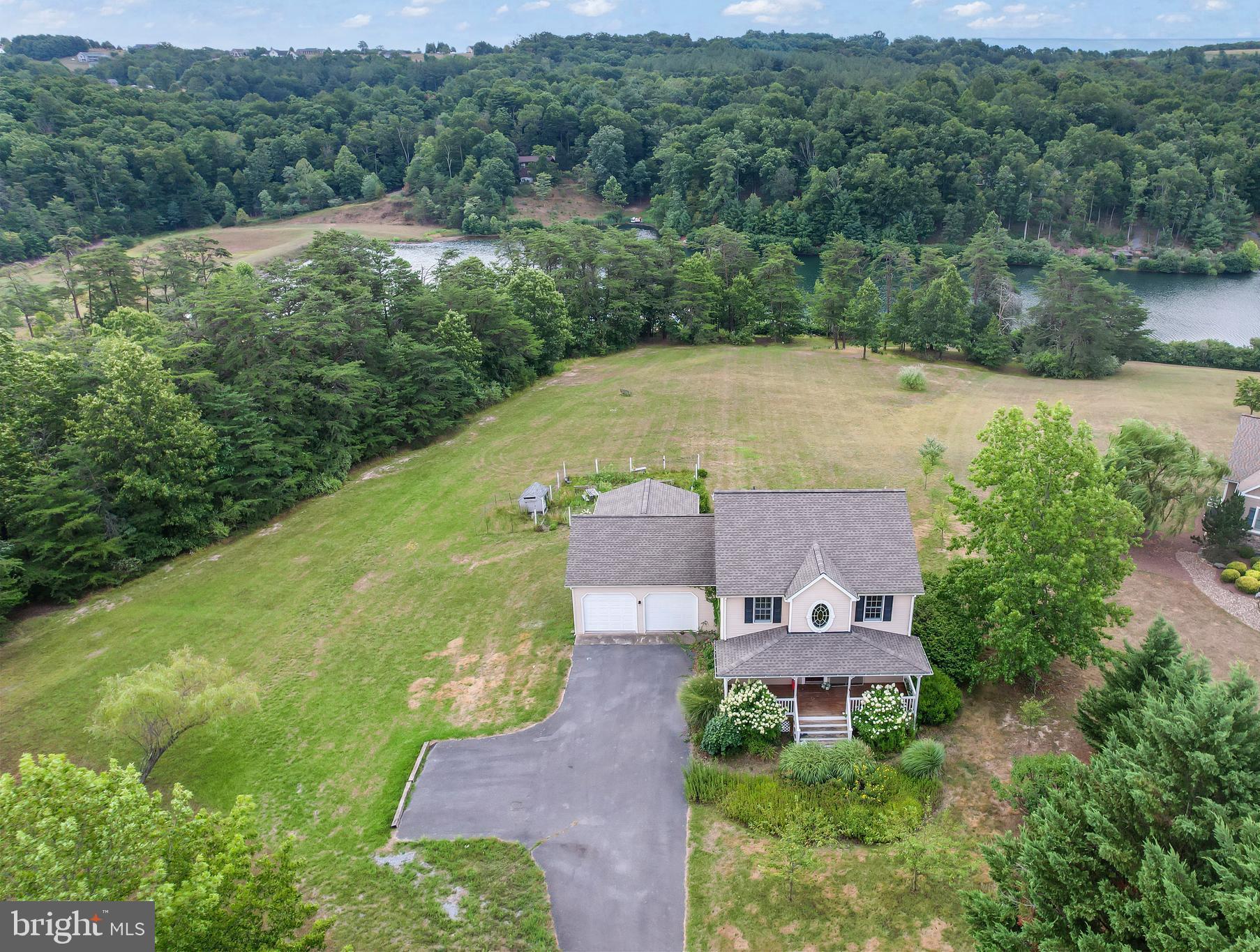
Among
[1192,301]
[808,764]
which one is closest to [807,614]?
[808,764]

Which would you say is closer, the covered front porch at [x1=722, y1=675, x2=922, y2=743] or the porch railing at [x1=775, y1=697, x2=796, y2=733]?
the covered front porch at [x1=722, y1=675, x2=922, y2=743]

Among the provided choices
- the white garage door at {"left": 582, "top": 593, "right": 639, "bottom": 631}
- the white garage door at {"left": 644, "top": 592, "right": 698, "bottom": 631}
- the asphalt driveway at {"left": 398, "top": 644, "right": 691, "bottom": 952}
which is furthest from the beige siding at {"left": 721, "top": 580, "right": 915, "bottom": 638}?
the white garage door at {"left": 582, "top": 593, "right": 639, "bottom": 631}

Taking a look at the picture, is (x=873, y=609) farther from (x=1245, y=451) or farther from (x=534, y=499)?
(x=1245, y=451)

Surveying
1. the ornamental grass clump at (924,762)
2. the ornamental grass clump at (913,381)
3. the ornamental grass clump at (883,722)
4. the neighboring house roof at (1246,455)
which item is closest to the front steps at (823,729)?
the ornamental grass clump at (883,722)

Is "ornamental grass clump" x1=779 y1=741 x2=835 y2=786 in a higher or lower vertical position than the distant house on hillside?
lower

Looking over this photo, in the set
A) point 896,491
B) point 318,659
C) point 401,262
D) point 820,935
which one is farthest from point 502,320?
point 820,935

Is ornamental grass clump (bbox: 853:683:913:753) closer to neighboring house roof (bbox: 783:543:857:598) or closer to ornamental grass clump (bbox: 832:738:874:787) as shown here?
ornamental grass clump (bbox: 832:738:874:787)

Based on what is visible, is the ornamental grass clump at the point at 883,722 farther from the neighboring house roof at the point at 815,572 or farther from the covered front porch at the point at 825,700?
the neighboring house roof at the point at 815,572

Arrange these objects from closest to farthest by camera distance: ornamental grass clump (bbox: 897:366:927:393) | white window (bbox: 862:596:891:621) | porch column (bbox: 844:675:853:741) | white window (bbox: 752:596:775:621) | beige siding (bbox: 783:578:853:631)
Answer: porch column (bbox: 844:675:853:741), beige siding (bbox: 783:578:853:631), white window (bbox: 862:596:891:621), white window (bbox: 752:596:775:621), ornamental grass clump (bbox: 897:366:927:393)
